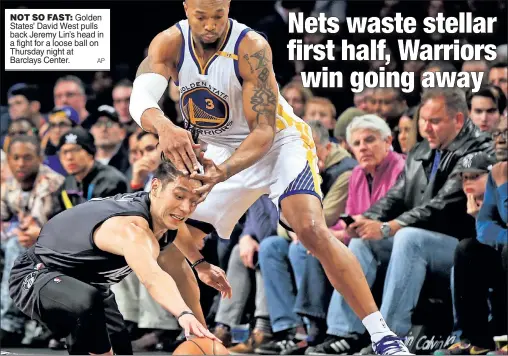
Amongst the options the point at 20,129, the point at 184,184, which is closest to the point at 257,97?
the point at 184,184

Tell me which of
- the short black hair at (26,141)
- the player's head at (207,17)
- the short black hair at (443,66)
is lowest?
the short black hair at (26,141)

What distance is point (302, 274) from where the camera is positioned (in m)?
6.35

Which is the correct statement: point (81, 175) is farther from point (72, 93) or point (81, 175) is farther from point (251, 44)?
point (251, 44)

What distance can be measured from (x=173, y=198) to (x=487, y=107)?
8.95 feet

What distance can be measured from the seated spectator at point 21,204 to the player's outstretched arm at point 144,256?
2.62 meters

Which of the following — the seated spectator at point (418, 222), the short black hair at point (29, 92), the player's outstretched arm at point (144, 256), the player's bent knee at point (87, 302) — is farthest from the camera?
the short black hair at point (29, 92)

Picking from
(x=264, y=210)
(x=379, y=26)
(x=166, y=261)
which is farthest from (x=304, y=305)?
(x=379, y=26)

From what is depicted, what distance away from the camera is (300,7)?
271 inches

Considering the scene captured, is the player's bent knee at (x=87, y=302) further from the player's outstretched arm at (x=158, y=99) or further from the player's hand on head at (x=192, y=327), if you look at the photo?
the player's hand on head at (x=192, y=327)

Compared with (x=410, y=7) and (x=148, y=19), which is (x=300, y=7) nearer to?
(x=410, y=7)

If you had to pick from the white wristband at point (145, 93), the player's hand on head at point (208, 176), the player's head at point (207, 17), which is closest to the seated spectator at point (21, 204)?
the white wristband at point (145, 93)

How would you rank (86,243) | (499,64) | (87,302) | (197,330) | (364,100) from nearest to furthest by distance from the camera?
(197,330) → (87,302) → (86,243) → (499,64) → (364,100)

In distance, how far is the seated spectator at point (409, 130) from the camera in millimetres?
6426

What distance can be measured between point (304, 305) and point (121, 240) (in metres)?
2.29
